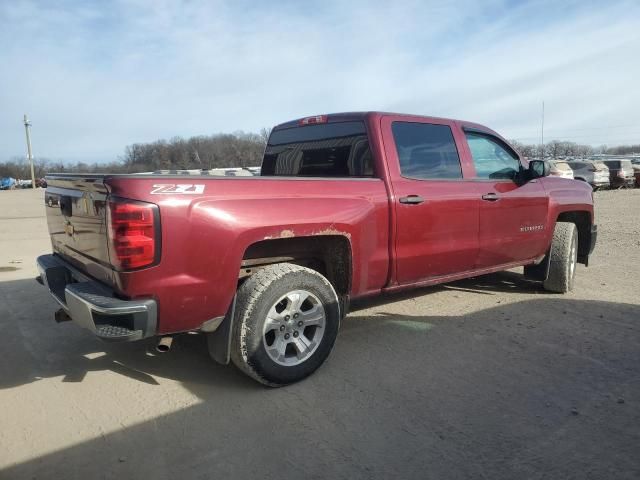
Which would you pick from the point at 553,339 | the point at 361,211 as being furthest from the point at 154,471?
the point at 553,339

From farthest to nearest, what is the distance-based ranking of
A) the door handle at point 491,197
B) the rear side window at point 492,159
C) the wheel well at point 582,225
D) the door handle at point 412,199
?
the wheel well at point 582,225
the rear side window at point 492,159
the door handle at point 491,197
the door handle at point 412,199

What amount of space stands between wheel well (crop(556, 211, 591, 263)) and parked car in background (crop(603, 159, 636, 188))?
971 inches

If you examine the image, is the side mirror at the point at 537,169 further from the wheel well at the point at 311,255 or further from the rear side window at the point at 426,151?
the wheel well at the point at 311,255

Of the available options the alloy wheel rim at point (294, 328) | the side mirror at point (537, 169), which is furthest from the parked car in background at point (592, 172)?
the alloy wheel rim at point (294, 328)

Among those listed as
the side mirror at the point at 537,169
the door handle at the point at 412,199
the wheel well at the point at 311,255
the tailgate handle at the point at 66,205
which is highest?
the side mirror at the point at 537,169

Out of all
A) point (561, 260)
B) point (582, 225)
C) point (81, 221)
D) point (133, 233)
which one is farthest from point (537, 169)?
point (81, 221)

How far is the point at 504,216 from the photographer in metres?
4.88

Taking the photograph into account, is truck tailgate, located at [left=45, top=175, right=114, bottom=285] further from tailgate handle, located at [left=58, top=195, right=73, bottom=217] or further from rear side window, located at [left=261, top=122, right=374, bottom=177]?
rear side window, located at [left=261, top=122, right=374, bottom=177]

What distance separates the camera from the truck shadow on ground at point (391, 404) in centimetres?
256

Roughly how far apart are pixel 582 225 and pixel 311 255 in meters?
3.98

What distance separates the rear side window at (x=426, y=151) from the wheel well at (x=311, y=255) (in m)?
0.87

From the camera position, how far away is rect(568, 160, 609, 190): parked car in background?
81.4 ft

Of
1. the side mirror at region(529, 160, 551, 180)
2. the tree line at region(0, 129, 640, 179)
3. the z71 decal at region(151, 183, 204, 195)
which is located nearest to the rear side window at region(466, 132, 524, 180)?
the side mirror at region(529, 160, 551, 180)

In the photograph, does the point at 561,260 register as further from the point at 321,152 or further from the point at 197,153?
the point at 197,153
